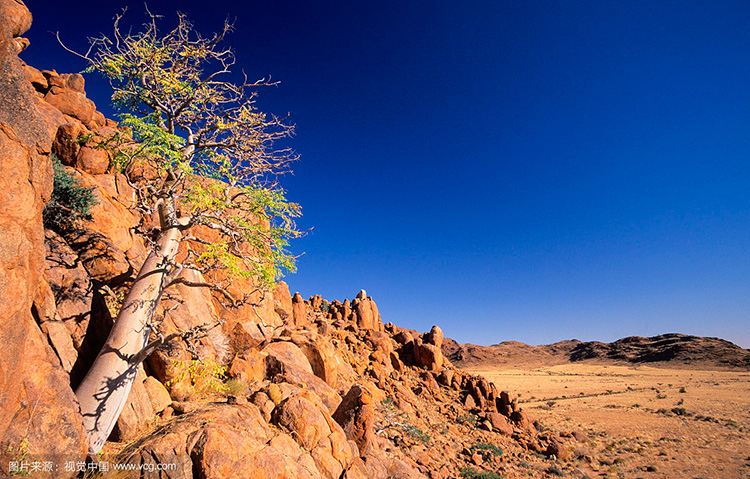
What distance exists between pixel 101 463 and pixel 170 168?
5982mm

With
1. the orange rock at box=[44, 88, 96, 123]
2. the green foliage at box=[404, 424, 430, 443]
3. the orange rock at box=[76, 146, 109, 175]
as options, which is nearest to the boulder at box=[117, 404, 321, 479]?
the green foliage at box=[404, 424, 430, 443]

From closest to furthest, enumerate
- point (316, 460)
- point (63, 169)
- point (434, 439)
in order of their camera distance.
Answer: point (316, 460), point (63, 169), point (434, 439)

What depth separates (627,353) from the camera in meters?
109

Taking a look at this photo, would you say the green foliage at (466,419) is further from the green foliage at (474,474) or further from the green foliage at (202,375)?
the green foliage at (202,375)

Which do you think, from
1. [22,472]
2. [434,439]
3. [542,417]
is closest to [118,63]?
[22,472]

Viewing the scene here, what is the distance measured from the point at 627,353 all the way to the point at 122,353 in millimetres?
142421

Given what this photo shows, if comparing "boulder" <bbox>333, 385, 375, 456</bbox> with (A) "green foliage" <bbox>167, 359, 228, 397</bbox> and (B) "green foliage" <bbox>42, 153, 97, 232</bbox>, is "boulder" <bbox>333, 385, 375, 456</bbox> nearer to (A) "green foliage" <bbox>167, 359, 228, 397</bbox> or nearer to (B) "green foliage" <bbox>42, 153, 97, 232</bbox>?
(A) "green foliage" <bbox>167, 359, 228, 397</bbox>

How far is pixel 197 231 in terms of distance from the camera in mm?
15297

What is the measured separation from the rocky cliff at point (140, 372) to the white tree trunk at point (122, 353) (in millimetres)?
550

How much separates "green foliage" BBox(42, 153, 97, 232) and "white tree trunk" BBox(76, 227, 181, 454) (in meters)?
3.03

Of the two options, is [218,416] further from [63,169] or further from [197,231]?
[197,231]

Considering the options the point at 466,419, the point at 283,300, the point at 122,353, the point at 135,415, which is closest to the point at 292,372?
the point at 135,415

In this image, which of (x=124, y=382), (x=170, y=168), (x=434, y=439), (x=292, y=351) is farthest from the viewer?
(x=434, y=439)

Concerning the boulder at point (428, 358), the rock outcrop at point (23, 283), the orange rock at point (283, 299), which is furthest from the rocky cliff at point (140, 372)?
the boulder at point (428, 358)
